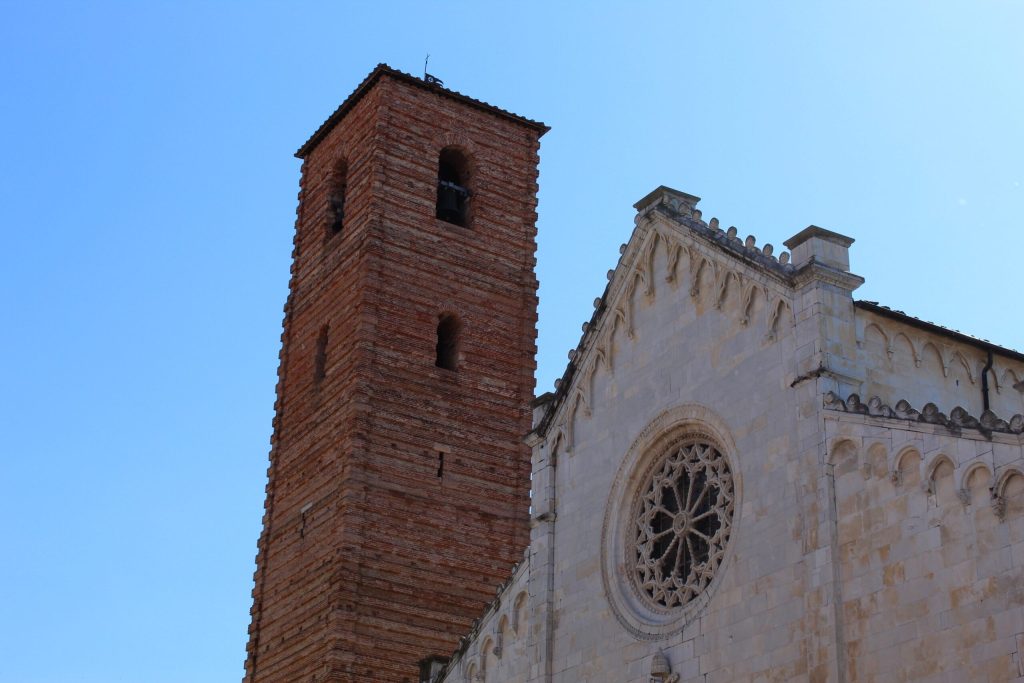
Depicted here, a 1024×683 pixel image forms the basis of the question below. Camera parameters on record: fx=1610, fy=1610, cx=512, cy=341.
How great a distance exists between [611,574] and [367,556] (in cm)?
1041

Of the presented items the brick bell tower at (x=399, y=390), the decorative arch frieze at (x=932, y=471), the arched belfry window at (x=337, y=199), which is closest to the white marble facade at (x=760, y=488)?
the decorative arch frieze at (x=932, y=471)

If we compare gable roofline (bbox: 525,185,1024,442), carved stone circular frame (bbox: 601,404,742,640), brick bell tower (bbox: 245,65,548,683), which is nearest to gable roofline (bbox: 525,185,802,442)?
gable roofline (bbox: 525,185,1024,442)

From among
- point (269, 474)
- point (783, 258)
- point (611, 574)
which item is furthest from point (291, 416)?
point (783, 258)

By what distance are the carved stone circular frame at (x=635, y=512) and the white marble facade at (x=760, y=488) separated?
0.10 ft

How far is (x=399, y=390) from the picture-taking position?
104 feet

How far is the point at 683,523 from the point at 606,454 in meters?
2.15

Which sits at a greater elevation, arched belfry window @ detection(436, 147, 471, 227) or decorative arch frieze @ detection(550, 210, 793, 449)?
arched belfry window @ detection(436, 147, 471, 227)

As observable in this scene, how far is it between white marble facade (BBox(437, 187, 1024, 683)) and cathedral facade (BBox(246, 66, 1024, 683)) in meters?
0.03

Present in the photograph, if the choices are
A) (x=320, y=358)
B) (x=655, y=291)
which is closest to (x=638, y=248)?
(x=655, y=291)

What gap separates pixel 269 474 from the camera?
33.9 m

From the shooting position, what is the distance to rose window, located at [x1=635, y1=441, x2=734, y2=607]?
743 inches

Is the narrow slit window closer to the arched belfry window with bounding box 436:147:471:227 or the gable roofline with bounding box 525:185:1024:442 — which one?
the arched belfry window with bounding box 436:147:471:227

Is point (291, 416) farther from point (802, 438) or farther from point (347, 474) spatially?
point (802, 438)

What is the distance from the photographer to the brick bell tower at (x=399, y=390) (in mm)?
30250
